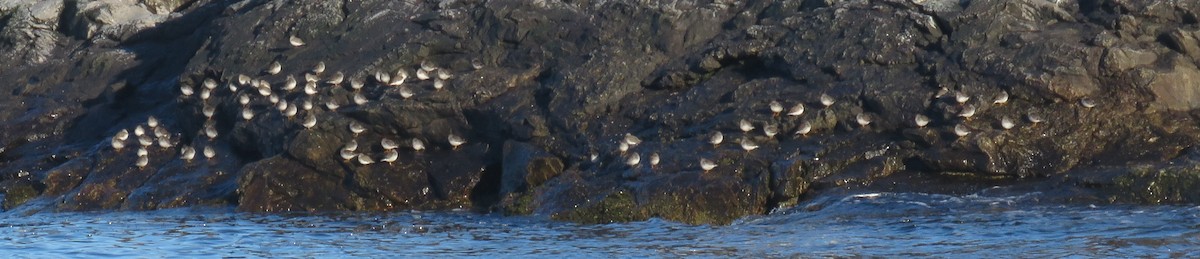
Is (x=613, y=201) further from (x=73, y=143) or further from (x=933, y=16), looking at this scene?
(x=73, y=143)

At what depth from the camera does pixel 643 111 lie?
58.9ft

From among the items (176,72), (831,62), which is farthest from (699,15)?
(176,72)

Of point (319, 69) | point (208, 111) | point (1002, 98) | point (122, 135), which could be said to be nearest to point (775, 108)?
point (1002, 98)

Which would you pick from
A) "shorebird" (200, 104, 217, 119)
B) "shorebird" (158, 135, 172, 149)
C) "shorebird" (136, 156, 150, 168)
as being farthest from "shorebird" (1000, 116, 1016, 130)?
"shorebird" (158, 135, 172, 149)

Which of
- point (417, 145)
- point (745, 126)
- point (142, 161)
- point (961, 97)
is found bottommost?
point (142, 161)

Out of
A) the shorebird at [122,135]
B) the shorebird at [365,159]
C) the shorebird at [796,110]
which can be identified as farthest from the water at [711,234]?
the shorebird at [122,135]

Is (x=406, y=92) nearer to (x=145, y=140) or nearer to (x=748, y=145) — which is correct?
(x=145, y=140)

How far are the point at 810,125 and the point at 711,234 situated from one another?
250 cm

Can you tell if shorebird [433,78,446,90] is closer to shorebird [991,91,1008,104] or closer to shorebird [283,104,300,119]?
shorebird [283,104,300,119]

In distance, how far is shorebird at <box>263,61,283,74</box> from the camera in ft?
68.3

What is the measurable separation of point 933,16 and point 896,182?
8.96 ft

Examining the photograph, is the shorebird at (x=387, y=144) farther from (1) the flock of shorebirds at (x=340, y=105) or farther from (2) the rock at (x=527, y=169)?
(2) the rock at (x=527, y=169)

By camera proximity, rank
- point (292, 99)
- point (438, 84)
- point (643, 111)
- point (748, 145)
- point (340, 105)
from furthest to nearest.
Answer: point (292, 99)
point (340, 105)
point (438, 84)
point (643, 111)
point (748, 145)

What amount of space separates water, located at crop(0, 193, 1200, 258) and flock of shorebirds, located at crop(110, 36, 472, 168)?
1.49 meters
